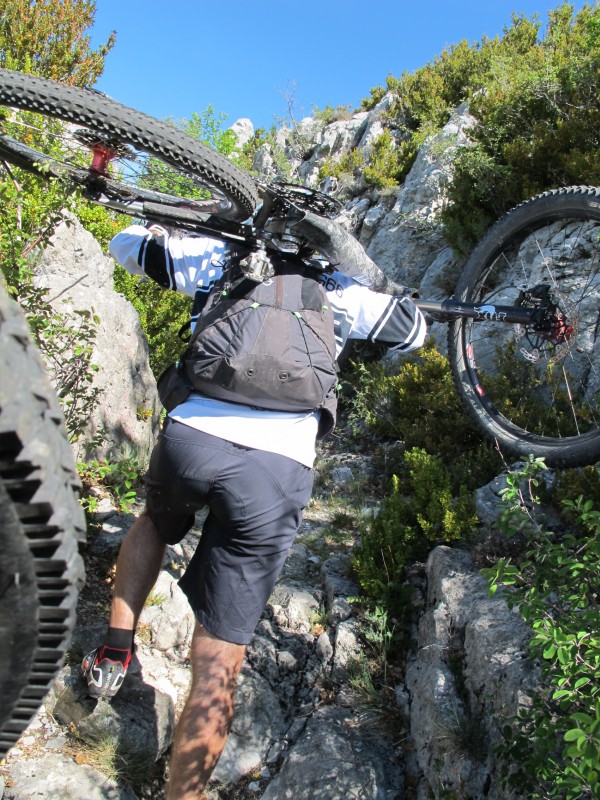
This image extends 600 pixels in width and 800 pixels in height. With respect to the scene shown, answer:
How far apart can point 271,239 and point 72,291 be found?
2339mm

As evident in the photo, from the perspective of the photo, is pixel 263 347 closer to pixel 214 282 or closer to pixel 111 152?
pixel 214 282

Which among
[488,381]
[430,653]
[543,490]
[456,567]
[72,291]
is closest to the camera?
[430,653]

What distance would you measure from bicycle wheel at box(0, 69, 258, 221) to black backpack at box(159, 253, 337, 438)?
0.50 meters

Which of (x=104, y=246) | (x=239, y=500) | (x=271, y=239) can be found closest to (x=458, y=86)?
(x=104, y=246)

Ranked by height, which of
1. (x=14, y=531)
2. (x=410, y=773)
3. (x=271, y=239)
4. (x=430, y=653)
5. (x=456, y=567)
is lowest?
(x=410, y=773)

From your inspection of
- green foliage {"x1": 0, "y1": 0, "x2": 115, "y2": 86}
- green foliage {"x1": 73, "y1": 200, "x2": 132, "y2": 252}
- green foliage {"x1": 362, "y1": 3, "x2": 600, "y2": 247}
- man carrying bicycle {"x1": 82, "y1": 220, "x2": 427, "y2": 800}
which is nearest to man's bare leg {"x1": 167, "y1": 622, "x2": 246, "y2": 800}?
man carrying bicycle {"x1": 82, "y1": 220, "x2": 427, "y2": 800}

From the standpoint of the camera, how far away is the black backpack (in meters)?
2.16

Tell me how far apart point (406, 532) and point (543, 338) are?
1.45 meters

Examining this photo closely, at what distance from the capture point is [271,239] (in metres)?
2.51

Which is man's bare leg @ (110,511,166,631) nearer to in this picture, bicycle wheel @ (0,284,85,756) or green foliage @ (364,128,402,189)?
bicycle wheel @ (0,284,85,756)

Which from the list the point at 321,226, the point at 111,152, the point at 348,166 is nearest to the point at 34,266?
the point at 111,152

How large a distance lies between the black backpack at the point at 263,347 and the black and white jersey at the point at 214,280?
0.94ft

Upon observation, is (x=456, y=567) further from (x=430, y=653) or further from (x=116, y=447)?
(x=116, y=447)

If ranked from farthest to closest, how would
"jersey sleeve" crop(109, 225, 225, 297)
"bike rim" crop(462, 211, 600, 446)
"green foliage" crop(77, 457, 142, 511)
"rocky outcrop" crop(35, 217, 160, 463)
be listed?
"rocky outcrop" crop(35, 217, 160, 463) < "bike rim" crop(462, 211, 600, 446) < "green foliage" crop(77, 457, 142, 511) < "jersey sleeve" crop(109, 225, 225, 297)
